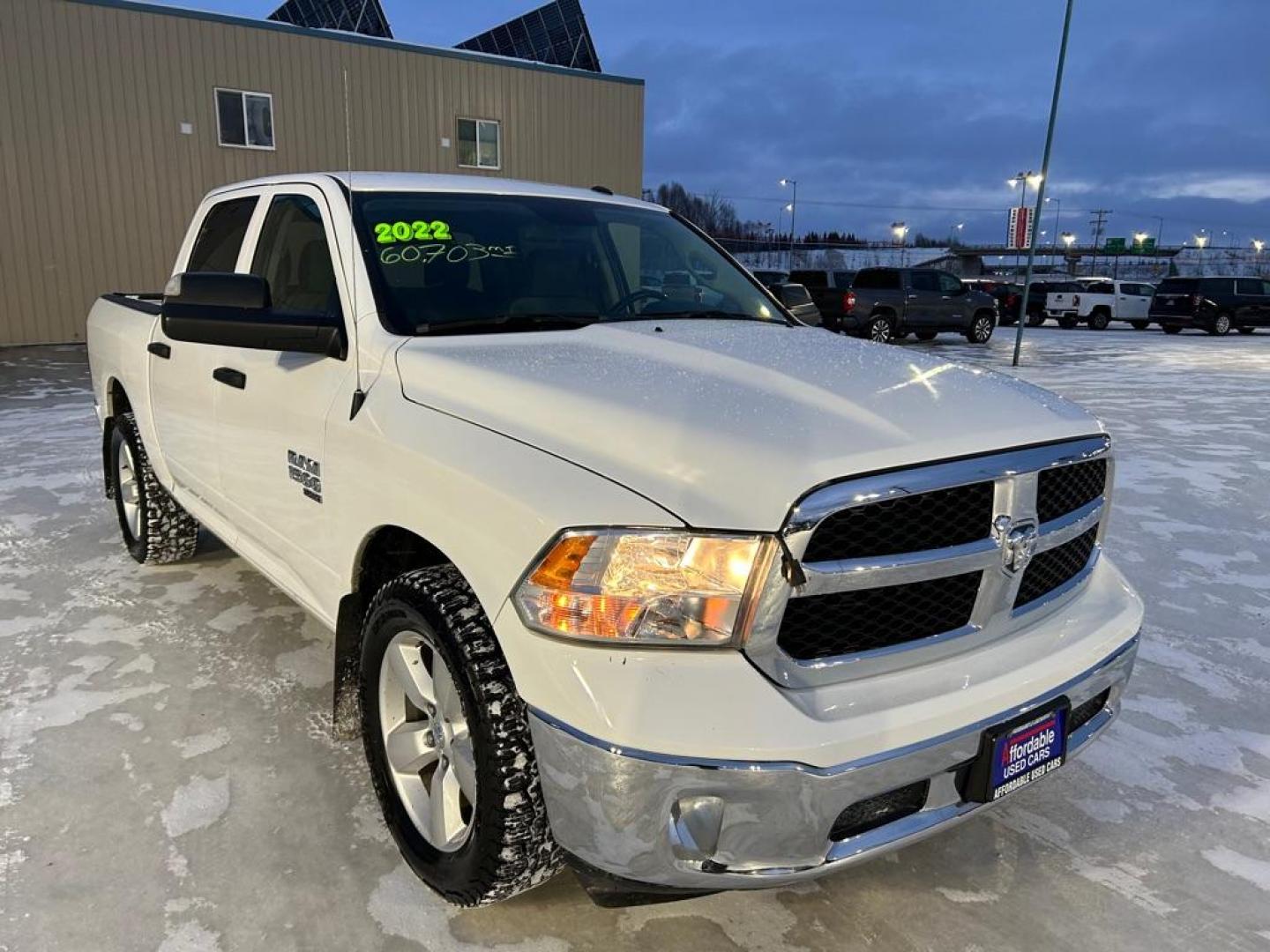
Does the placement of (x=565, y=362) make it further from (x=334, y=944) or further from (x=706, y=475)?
(x=334, y=944)

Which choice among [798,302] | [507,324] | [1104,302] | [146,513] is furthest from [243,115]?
[1104,302]

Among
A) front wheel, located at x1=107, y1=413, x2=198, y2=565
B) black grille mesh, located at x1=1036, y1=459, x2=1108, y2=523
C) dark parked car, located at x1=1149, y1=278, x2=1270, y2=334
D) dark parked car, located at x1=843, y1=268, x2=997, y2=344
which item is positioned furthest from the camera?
dark parked car, located at x1=1149, y1=278, x2=1270, y2=334

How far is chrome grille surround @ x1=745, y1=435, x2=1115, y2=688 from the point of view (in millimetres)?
1703

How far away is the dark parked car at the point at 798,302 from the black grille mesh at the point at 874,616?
79.6 inches

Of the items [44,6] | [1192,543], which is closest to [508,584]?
[1192,543]

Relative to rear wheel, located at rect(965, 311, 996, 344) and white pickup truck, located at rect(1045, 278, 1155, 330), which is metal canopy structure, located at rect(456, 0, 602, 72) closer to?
rear wheel, located at rect(965, 311, 996, 344)

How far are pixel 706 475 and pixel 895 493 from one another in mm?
367

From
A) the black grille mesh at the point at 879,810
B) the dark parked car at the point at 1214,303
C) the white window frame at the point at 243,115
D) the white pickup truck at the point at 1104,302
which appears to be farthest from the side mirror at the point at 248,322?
the white pickup truck at the point at 1104,302

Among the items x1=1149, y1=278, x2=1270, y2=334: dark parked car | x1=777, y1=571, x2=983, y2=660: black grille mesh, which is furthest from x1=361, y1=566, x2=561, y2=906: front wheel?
x1=1149, y1=278, x2=1270, y2=334: dark parked car

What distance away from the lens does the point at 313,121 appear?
17.3m

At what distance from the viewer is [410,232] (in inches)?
115

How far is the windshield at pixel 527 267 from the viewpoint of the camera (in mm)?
2756

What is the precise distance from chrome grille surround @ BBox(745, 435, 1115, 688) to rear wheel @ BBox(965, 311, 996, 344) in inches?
775

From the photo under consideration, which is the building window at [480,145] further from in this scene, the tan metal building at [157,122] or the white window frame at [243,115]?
the white window frame at [243,115]
